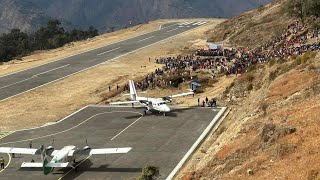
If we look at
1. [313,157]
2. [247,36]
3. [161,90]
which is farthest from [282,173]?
[247,36]

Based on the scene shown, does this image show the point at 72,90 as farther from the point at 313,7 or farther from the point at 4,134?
the point at 313,7

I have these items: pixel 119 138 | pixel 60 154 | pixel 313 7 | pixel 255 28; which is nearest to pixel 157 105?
pixel 119 138

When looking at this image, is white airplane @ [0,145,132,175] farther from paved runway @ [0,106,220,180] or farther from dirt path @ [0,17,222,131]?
dirt path @ [0,17,222,131]

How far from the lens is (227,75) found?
82438 millimetres

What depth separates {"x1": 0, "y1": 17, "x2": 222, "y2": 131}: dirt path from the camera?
224 ft

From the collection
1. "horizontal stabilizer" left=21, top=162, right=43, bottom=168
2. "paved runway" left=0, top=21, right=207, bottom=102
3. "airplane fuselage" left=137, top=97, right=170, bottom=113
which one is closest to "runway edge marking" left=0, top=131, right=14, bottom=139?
"horizontal stabilizer" left=21, top=162, right=43, bottom=168

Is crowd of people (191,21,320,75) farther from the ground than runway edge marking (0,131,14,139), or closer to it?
farther from the ground

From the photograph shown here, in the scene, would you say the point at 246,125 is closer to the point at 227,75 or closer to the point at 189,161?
the point at 189,161

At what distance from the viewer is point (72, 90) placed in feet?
285

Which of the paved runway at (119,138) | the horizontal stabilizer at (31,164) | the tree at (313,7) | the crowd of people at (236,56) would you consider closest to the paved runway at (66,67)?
the crowd of people at (236,56)

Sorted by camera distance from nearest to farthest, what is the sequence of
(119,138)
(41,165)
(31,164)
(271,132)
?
1. (271,132)
2. (41,165)
3. (31,164)
4. (119,138)

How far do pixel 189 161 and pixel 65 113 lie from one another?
97.8 ft

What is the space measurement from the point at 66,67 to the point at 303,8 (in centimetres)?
5694

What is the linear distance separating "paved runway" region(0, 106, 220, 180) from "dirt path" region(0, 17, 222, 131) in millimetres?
5257
